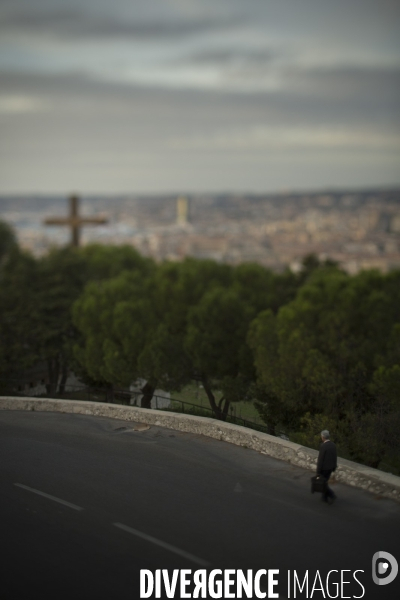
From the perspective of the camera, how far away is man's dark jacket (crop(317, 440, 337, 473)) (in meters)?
11.1

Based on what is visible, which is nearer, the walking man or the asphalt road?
the asphalt road

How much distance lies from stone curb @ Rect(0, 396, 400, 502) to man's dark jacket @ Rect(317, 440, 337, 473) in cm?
85

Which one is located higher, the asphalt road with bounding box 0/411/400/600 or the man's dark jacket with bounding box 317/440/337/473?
the man's dark jacket with bounding box 317/440/337/473

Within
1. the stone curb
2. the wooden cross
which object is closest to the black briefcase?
the stone curb

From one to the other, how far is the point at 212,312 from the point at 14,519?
1954 centimetres

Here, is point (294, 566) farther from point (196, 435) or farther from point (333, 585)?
point (196, 435)

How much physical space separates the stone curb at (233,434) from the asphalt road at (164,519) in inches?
8.3

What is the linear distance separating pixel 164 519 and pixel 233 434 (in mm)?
3900

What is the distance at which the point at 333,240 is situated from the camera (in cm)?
17675

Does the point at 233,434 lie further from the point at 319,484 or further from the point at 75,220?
the point at 75,220

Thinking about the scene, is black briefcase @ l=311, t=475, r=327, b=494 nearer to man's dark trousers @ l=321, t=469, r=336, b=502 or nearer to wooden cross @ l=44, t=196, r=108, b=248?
man's dark trousers @ l=321, t=469, r=336, b=502

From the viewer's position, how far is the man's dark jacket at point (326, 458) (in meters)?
11.1

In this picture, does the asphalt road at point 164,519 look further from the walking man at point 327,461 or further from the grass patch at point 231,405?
the grass patch at point 231,405

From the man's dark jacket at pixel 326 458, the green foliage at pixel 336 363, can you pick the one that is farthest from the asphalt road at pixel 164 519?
the green foliage at pixel 336 363
